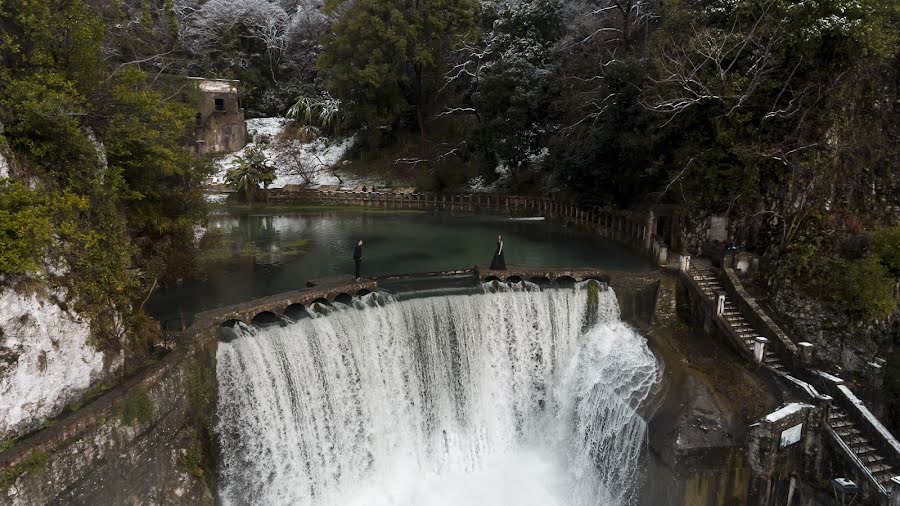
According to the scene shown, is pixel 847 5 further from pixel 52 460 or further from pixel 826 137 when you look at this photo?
pixel 52 460

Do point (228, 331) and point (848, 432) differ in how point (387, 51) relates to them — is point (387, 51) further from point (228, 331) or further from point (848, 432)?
point (848, 432)

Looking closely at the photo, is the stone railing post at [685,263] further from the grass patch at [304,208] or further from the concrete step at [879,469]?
the grass patch at [304,208]

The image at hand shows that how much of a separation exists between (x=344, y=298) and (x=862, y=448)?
12854 millimetres

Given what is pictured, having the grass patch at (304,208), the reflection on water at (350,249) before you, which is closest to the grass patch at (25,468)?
the reflection on water at (350,249)

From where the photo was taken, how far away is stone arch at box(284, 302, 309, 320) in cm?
1466

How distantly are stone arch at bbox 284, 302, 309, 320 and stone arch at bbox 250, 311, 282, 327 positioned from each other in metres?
0.33

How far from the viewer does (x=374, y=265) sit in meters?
20.9

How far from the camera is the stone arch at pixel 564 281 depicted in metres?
17.9

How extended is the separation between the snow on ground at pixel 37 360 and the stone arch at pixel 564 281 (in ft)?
40.0

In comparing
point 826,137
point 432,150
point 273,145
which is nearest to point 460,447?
point 826,137

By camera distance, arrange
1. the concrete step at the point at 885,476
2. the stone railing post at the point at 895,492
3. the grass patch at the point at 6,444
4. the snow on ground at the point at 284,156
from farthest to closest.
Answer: the snow on ground at the point at 284,156 → the concrete step at the point at 885,476 → the stone railing post at the point at 895,492 → the grass patch at the point at 6,444

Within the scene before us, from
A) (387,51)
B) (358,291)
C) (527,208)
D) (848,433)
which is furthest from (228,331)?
(387,51)

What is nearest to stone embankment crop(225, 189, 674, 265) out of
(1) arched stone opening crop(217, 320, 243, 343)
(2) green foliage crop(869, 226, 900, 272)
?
(2) green foliage crop(869, 226, 900, 272)

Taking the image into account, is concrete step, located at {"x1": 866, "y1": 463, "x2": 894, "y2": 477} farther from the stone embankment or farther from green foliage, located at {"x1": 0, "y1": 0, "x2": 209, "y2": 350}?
green foliage, located at {"x1": 0, "y1": 0, "x2": 209, "y2": 350}
